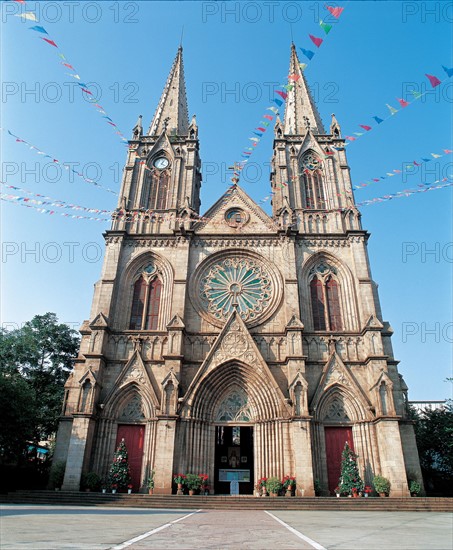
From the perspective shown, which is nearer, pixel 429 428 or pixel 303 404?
pixel 303 404

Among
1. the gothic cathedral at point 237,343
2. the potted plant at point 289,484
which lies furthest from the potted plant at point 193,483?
the potted plant at point 289,484

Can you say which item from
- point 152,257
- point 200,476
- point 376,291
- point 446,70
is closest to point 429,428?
point 376,291

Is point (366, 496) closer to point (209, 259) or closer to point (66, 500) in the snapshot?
point (66, 500)

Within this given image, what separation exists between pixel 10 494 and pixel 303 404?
50.5 feet

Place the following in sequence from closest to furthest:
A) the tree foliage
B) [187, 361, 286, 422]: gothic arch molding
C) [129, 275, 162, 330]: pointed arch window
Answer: [187, 361, 286, 422]: gothic arch molding < the tree foliage < [129, 275, 162, 330]: pointed arch window

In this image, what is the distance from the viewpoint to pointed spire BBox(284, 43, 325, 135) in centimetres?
3691

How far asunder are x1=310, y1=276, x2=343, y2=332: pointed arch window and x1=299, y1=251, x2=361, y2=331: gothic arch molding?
310mm

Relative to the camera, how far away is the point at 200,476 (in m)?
21.3

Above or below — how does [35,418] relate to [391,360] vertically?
below

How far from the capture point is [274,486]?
20562 millimetres

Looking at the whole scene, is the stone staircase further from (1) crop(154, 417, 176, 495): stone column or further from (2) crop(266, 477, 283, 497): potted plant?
(1) crop(154, 417, 176, 495): stone column

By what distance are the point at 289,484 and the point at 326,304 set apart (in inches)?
466

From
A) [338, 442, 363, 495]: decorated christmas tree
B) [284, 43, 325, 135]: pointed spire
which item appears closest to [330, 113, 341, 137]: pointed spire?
[284, 43, 325, 135]: pointed spire

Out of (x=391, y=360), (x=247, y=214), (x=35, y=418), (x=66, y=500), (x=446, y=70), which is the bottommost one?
(x=66, y=500)
